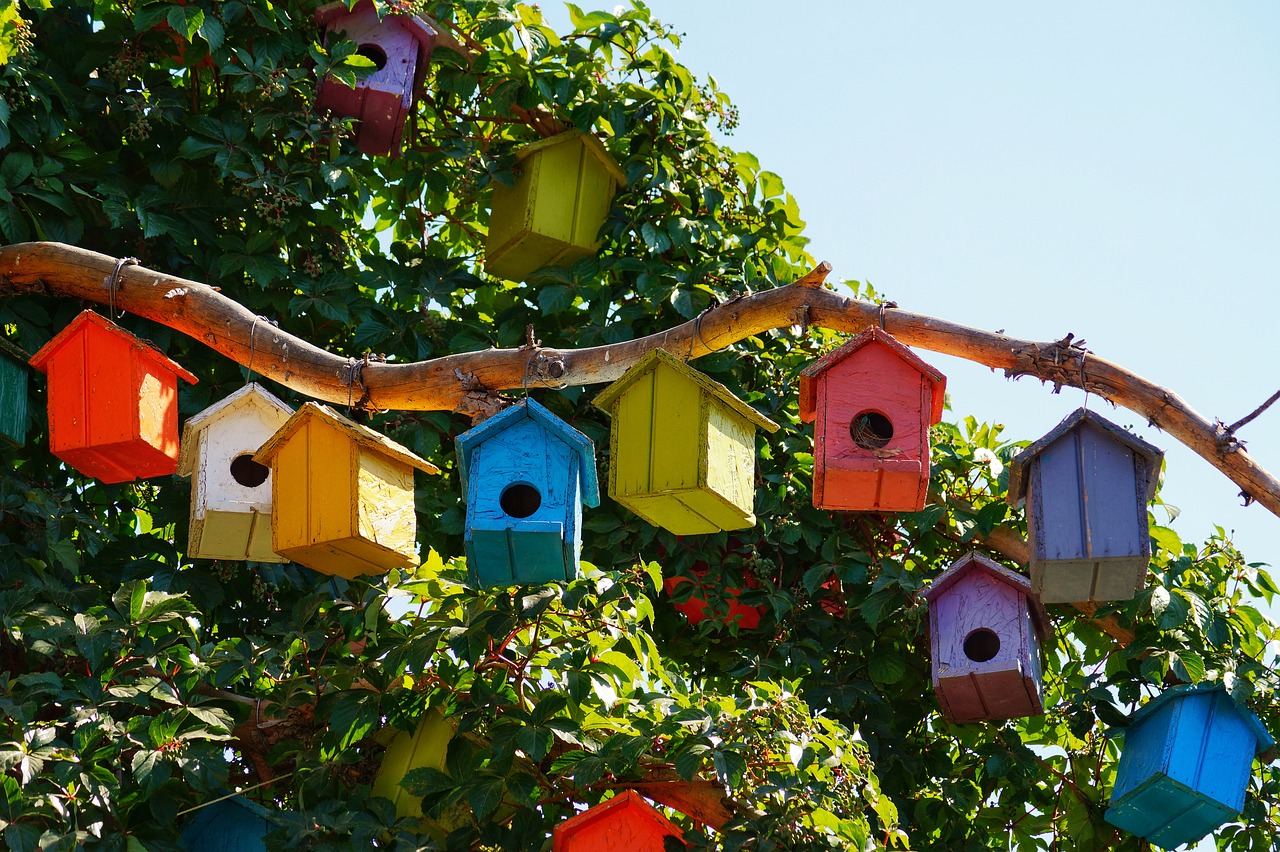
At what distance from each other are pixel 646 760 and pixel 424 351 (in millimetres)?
1807

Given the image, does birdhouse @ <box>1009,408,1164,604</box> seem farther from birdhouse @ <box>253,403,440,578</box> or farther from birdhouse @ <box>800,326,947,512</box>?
birdhouse @ <box>253,403,440,578</box>

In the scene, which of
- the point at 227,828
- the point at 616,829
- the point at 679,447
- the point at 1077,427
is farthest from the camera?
the point at 227,828

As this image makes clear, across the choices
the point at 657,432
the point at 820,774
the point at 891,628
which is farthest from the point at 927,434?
the point at 891,628

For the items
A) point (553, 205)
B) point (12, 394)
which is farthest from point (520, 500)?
point (553, 205)

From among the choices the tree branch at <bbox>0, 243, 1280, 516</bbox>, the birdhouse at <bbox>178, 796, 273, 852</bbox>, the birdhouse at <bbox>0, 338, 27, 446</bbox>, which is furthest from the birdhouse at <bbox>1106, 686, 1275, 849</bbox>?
the birdhouse at <bbox>0, 338, 27, 446</bbox>

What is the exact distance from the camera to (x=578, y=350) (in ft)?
12.2

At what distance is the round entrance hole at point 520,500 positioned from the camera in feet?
11.8

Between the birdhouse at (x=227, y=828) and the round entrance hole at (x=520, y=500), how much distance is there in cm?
116

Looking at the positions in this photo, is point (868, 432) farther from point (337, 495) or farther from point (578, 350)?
point (337, 495)

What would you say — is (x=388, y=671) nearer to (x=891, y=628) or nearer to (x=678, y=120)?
(x=891, y=628)

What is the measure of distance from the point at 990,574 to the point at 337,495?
7.14ft

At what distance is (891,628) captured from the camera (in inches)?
211

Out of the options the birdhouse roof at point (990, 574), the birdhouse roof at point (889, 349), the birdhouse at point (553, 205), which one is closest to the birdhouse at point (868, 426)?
the birdhouse roof at point (889, 349)

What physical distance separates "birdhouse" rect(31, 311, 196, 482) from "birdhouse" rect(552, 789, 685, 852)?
53.5 inches
